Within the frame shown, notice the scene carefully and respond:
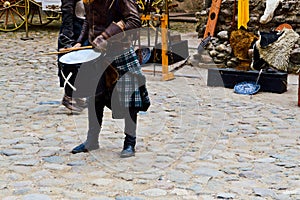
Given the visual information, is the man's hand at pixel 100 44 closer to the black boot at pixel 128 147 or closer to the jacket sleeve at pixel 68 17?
the black boot at pixel 128 147

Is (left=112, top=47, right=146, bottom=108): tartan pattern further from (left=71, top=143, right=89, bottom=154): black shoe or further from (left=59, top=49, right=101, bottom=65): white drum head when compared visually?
(left=71, top=143, right=89, bottom=154): black shoe

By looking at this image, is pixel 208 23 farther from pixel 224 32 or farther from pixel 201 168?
pixel 201 168

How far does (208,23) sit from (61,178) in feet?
Result: 17.9

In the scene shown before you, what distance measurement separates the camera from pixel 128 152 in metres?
4.77

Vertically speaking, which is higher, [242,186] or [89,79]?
[89,79]

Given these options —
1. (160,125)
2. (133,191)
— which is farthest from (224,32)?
(133,191)

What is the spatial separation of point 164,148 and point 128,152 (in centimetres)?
44

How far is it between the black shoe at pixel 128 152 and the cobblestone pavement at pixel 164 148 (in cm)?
6

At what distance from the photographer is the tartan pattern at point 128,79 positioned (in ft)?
15.0

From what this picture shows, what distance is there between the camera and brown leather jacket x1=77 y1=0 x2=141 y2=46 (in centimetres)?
448

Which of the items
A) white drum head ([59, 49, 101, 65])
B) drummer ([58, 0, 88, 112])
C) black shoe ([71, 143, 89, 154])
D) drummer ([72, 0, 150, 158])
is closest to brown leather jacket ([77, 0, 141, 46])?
drummer ([72, 0, 150, 158])

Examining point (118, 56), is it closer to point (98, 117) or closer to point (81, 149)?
point (98, 117)

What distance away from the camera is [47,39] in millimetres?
12258

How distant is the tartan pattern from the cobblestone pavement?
0.48 m
